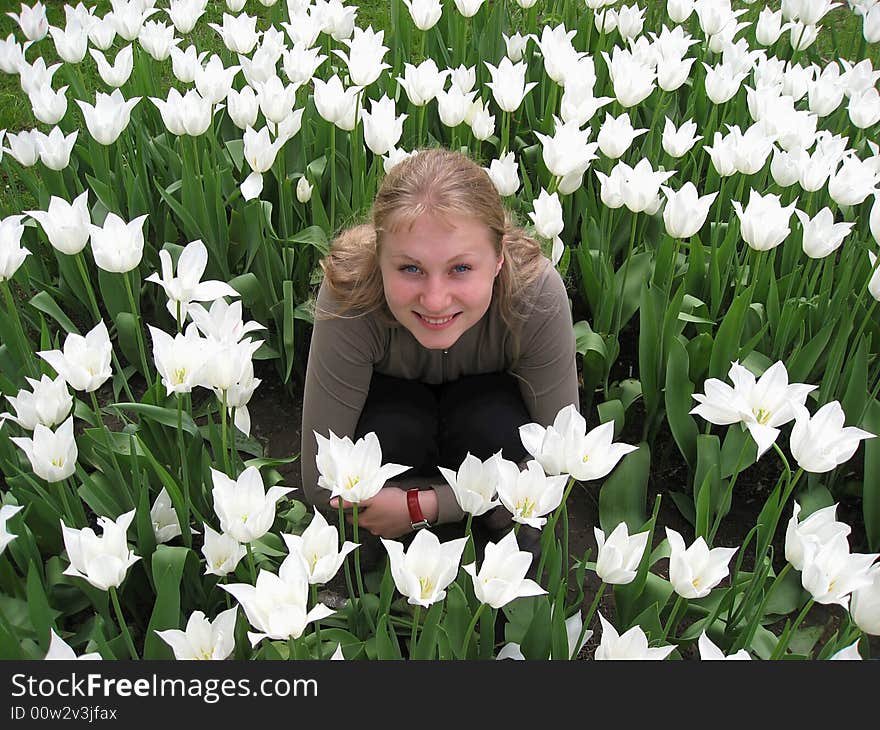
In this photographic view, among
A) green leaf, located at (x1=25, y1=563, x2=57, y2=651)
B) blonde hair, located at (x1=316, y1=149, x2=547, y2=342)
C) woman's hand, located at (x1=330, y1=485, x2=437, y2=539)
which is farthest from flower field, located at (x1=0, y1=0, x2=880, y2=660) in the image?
blonde hair, located at (x1=316, y1=149, x2=547, y2=342)

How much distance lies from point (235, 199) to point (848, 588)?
209cm

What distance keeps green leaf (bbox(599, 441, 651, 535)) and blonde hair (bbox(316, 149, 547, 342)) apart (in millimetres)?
480

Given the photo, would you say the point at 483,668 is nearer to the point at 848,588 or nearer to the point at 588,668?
the point at 588,668

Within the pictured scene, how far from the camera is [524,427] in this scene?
174 cm

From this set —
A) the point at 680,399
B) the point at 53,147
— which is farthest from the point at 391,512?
the point at 53,147

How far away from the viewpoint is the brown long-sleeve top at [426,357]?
2.15 m

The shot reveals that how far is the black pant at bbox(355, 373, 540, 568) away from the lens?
223 cm

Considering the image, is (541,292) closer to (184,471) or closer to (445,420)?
(445,420)

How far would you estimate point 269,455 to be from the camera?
8.86ft

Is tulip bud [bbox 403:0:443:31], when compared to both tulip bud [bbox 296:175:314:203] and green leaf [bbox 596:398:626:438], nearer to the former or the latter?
tulip bud [bbox 296:175:314:203]

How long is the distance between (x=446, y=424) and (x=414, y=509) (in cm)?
25

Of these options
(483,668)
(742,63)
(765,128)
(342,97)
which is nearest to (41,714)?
(483,668)

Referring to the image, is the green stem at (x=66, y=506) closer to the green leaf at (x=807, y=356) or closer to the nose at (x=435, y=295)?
the nose at (x=435, y=295)

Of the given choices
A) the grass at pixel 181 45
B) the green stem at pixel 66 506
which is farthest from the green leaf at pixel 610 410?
the grass at pixel 181 45
